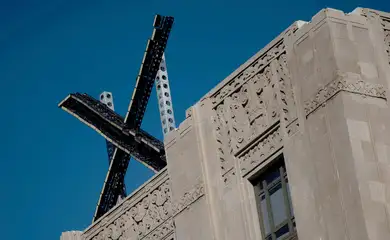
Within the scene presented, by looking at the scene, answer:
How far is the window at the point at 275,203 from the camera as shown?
35.3 meters

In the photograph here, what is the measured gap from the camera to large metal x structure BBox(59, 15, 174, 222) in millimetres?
48156

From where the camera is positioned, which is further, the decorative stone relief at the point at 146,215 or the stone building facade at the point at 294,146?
the decorative stone relief at the point at 146,215

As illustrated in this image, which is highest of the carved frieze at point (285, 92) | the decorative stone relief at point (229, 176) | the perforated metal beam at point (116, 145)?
the perforated metal beam at point (116, 145)

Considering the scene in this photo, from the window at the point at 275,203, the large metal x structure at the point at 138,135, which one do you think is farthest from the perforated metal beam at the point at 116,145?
the window at the point at 275,203

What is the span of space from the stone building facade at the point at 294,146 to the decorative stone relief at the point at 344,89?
2cm

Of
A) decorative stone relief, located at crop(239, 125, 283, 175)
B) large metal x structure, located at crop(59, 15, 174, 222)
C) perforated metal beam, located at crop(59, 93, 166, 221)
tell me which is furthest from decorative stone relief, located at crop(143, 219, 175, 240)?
large metal x structure, located at crop(59, 15, 174, 222)

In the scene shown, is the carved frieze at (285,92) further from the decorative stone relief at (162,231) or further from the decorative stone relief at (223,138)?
the decorative stone relief at (162,231)

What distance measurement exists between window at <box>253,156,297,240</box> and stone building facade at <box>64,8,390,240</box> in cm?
2

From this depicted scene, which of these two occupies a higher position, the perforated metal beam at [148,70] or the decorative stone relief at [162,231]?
the perforated metal beam at [148,70]

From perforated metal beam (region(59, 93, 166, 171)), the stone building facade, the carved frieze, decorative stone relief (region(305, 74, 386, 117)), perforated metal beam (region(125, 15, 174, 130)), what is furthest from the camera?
perforated metal beam (region(59, 93, 166, 171))

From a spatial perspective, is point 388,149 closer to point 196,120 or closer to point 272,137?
point 272,137

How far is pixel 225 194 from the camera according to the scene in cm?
3659

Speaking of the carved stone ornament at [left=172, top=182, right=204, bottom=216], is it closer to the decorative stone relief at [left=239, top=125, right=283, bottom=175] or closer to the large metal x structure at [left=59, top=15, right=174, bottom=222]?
the decorative stone relief at [left=239, top=125, right=283, bottom=175]

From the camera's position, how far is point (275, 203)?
3575 cm
